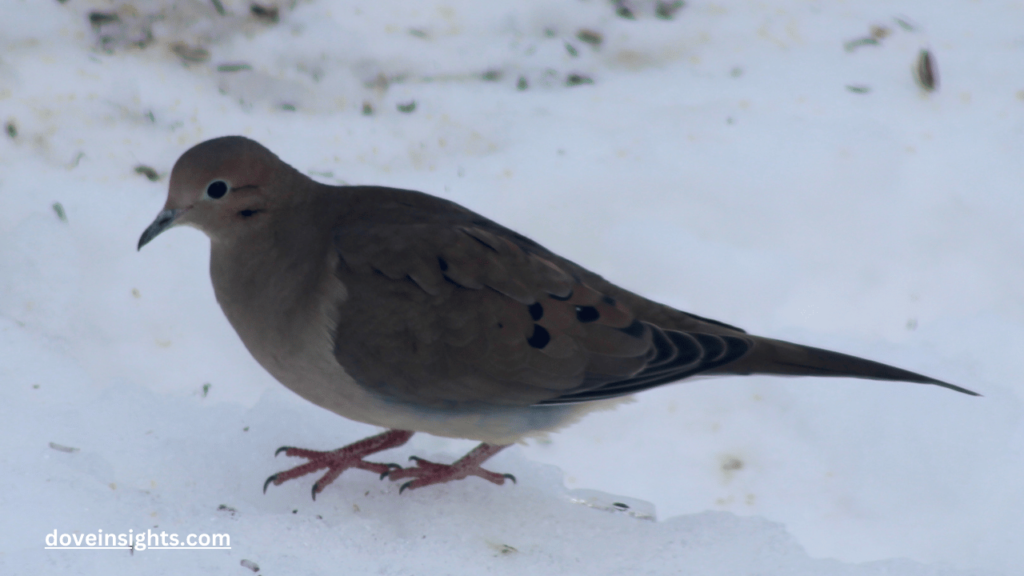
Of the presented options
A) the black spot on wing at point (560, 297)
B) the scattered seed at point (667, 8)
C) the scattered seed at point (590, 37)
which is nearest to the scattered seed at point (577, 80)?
the scattered seed at point (590, 37)

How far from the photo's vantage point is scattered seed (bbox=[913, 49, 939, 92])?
4.96m

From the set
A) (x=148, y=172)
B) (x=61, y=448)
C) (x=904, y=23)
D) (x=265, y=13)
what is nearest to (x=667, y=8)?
(x=904, y=23)

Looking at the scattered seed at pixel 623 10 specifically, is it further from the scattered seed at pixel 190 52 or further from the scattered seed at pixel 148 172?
the scattered seed at pixel 148 172

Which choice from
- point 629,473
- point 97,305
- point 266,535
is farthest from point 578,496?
point 97,305

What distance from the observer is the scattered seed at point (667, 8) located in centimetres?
538

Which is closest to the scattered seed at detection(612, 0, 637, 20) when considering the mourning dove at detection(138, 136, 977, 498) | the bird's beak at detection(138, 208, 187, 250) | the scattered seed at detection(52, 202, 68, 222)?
the mourning dove at detection(138, 136, 977, 498)

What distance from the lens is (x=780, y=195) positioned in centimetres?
436

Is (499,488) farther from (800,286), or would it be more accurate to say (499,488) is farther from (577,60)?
(577,60)

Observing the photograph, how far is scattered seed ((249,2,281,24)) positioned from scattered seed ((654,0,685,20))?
2069mm

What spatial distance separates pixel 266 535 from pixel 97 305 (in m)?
1.33

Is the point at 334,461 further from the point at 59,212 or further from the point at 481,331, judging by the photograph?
the point at 59,212

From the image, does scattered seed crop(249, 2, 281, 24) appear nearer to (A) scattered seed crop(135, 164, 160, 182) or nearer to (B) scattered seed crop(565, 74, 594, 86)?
(A) scattered seed crop(135, 164, 160, 182)

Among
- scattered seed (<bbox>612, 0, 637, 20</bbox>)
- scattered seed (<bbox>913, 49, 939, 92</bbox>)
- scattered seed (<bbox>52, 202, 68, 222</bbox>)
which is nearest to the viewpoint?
scattered seed (<bbox>52, 202, 68, 222</bbox>)

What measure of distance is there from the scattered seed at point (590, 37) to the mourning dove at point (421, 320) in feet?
8.68
